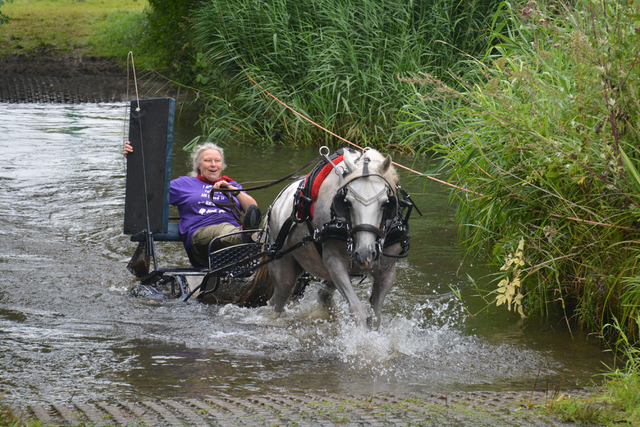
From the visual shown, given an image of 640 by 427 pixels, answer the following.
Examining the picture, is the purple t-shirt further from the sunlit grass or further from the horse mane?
the sunlit grass

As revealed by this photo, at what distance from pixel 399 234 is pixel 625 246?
151 centimetres

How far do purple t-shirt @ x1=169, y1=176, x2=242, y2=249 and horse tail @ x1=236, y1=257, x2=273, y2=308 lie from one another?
0.80m

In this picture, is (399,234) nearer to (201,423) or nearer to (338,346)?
(338,346)

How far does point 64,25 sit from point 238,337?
85.8 ft

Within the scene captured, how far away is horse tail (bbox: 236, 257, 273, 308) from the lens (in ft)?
17.6

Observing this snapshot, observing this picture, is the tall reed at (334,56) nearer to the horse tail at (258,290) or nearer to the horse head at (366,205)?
the horse tail at (258,290)

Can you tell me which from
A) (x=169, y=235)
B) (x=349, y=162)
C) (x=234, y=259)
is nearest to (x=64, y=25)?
(x=169, y=235)

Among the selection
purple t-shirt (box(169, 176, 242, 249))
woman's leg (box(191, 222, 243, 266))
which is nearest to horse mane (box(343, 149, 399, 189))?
woman's leg (box(191, 222, 243, 266))

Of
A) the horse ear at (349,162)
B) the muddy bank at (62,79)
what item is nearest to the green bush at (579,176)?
the horse ear at (349,162)

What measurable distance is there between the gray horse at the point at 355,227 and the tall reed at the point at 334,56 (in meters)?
→ 6.84

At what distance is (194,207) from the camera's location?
6.02m

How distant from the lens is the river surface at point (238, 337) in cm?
391

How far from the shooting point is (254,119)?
41.5 feet

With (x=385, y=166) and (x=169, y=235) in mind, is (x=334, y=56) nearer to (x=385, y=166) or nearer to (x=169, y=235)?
(x=169, y=235)
